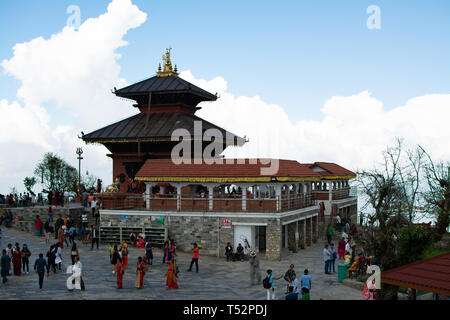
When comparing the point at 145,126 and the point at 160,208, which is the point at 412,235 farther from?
the point at 145,126

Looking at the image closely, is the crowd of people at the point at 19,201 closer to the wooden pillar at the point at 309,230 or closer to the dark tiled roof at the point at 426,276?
the wooden pillar at the point at 309,230

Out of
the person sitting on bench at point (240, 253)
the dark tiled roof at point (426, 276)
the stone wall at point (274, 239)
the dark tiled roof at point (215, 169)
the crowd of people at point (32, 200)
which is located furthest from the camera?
the crowd of people at point (32, 200)

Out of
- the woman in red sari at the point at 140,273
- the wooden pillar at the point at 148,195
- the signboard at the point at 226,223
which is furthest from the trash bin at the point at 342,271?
the wooden pillar at the point at 148,195

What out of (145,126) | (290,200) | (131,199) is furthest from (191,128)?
(290,200)

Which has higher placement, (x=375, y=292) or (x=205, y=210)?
(x=205, y=210)

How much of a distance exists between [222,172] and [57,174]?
39.8 m

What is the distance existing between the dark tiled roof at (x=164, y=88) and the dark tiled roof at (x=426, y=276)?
99.7ft

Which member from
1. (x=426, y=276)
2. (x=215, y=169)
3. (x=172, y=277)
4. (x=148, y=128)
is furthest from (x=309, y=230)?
(x=426, y=276)

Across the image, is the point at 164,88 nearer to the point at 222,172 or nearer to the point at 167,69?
the point at 167,69

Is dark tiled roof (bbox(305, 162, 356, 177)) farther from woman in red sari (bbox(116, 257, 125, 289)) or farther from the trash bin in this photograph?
woman in red sari (bbox(116, 257, 125, 289))

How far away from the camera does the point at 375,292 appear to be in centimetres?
1839

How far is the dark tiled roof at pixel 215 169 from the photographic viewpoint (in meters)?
28.4

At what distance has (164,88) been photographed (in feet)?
141

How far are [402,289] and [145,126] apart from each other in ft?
86.1
